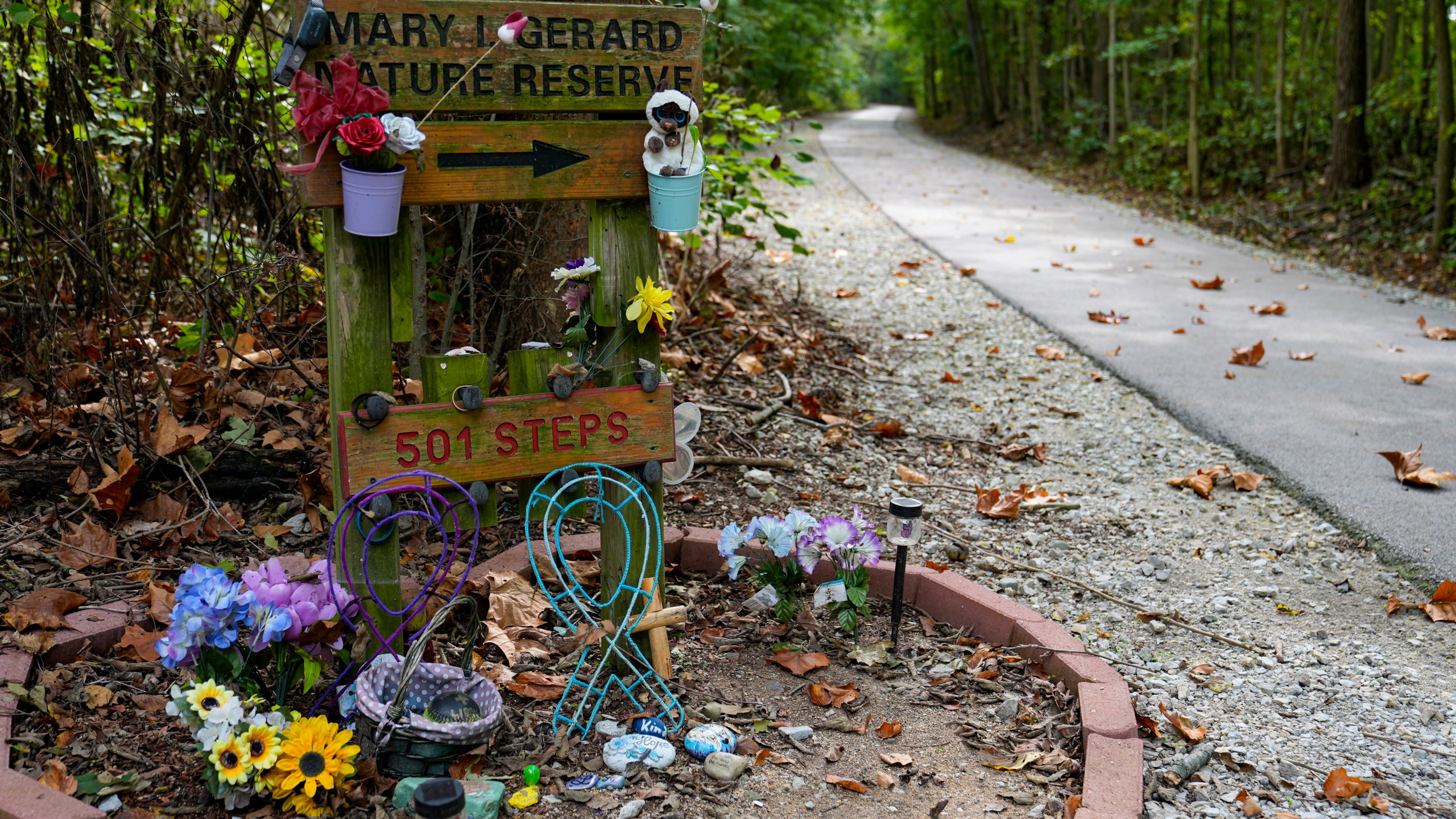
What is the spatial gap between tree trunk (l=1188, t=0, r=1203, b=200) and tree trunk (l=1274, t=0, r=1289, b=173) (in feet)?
3.33

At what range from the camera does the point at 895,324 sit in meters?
7.64

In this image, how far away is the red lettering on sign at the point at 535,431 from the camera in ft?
9.05

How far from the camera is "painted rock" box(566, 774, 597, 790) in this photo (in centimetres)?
248

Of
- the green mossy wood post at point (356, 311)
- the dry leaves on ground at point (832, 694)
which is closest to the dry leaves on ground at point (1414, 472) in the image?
the dry leaves on ground at point (832, 694)

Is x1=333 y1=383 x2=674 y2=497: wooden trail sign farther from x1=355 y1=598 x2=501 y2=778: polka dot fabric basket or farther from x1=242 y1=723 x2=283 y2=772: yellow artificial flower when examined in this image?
x1=242 y1=723 x2=283 y2=772: yellow artificial flower

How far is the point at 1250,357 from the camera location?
21.8ft

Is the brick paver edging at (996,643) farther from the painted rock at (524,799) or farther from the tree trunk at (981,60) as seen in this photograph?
the tree trunk at (981,60)

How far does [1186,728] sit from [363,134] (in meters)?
2.58

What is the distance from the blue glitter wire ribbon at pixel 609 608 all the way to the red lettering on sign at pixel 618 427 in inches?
3.1

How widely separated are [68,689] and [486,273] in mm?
2273

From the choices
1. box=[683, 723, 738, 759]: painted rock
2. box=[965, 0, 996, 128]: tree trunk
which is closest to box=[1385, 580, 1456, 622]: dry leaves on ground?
box=[683, 723, 738, 759]: painted rock

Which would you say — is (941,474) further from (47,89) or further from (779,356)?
(47,89)

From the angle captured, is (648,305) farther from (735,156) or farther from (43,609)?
(735,156)

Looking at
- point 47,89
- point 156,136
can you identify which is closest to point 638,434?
point 156,136
